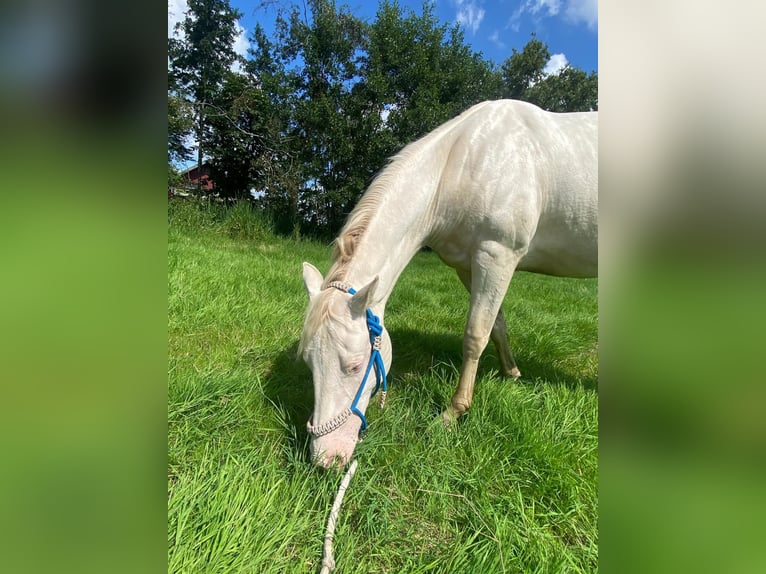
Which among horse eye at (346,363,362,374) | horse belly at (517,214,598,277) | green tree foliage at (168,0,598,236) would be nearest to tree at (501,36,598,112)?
green tree foliage at (168,0,598,236)

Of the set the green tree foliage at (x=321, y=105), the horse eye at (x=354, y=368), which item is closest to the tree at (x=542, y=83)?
the green tree foliage at (x=321, y=105)

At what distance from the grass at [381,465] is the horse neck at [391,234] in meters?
0.92

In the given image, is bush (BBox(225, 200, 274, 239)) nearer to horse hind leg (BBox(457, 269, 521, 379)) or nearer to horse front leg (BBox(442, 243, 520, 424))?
horse hind leg (BBox(457, 269, 521, 379))

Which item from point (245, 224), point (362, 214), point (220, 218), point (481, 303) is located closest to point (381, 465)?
point (481, 303)

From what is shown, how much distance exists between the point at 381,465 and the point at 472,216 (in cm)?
170

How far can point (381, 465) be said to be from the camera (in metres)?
2.07

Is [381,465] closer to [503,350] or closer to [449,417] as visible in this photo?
[449,417]

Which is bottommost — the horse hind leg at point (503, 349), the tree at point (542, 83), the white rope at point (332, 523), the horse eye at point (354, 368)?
the white rope at point (332, 523)

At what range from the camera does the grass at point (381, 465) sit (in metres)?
1.57

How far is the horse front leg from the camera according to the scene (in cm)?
263

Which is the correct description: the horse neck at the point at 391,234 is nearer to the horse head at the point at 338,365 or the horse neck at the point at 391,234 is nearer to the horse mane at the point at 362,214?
the horse mane at the point at 362,214
